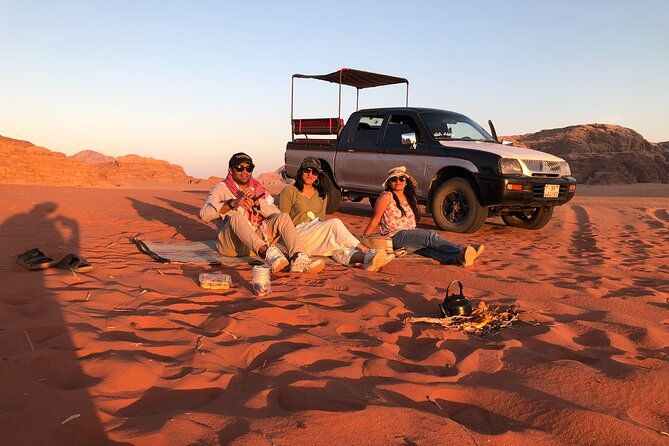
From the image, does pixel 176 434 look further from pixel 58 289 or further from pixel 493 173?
pixel 493 173

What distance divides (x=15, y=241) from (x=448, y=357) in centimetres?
574

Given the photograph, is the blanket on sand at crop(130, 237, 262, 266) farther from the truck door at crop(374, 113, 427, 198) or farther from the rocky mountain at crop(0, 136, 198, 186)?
the rocky mountain at crop(0, 136, 198, 186)

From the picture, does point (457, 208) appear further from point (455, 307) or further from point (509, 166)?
point (455, 307)

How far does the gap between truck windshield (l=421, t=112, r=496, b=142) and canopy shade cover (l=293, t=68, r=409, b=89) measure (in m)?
2.88

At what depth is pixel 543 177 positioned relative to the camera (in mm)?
7816

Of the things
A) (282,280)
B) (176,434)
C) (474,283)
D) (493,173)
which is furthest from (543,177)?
(176,434)

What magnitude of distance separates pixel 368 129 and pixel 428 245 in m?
4.23

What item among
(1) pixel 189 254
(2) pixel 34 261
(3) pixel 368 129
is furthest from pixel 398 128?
(2) pixel 34 261

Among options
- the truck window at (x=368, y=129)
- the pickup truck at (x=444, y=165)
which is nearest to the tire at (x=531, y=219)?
the pickup truck at (x=444, y=165)

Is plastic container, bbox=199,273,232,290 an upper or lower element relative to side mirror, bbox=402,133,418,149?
lower

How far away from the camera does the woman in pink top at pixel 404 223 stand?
5.70 m

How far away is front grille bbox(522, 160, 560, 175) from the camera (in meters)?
7.75

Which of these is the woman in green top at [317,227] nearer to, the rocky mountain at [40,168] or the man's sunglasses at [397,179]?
the man's sunglasses at [397,179]

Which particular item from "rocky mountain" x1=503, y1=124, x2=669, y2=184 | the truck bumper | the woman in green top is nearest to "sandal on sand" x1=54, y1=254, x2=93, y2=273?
the woman in green top
